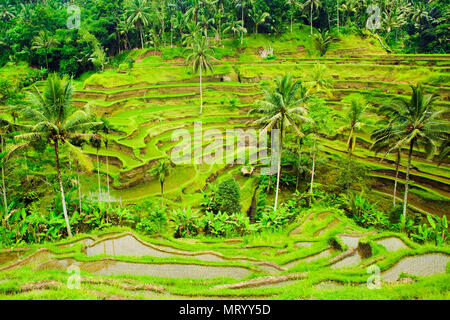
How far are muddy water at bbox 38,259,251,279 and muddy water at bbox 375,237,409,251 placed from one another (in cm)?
536

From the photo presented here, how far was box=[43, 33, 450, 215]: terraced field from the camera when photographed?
740 inches

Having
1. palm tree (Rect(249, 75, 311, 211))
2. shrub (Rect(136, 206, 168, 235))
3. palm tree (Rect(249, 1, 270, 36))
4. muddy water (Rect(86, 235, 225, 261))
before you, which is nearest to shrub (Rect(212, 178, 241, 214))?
palm tree (Rect(249, 75, 311, 211))

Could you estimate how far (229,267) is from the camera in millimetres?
9688

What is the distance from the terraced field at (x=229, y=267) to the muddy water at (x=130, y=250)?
0.04 m

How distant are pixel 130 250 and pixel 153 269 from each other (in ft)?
6.32

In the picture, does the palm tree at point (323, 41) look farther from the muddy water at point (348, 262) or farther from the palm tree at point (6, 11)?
the palm tree at point (6, 11)

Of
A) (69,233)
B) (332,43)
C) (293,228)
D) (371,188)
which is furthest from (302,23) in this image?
(69,233)

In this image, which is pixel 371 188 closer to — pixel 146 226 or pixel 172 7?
pixel 146 226

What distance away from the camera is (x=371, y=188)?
1992 cm

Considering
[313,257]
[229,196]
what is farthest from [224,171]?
[313,257]

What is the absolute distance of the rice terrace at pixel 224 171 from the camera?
878cm

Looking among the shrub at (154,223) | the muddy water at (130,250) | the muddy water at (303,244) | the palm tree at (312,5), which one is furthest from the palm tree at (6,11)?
the muddy water at (303,244)

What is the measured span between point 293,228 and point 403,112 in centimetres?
758

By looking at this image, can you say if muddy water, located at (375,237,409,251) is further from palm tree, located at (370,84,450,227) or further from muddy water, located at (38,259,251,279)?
muddy water, located at (38,259,251,279)
